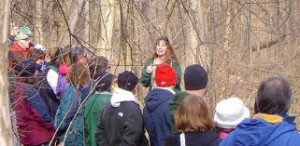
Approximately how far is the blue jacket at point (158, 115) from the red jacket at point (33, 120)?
1.33 metres

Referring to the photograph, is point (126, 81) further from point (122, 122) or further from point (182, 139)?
point (182, 139)

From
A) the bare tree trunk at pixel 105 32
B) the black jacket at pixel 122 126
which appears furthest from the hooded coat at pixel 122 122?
the bare tree trunk at pixel 105 32

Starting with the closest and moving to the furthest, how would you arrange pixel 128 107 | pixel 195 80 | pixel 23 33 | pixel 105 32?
pixel 195 80
pixel 105 32
pixel 128 107
pixel 23 33

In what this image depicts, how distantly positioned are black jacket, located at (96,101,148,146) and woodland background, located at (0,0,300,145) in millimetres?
431

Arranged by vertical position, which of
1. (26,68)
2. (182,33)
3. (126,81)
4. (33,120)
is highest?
(182,33)

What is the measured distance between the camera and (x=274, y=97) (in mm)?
3916

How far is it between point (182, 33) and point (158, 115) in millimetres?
718

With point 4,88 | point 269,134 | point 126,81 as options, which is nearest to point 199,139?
point 269,134

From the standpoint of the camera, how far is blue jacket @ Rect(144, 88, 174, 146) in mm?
5816

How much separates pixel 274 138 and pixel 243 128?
20 centimetres

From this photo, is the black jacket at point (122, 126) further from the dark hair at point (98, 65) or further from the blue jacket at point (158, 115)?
the dark hair at point (98, 65)

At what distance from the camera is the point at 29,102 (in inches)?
272

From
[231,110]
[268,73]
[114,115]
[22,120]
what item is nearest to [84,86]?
[114,115]

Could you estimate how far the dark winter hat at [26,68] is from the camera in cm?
657
